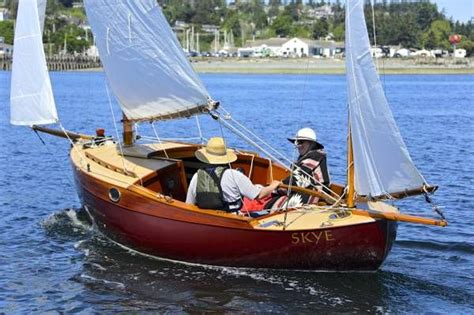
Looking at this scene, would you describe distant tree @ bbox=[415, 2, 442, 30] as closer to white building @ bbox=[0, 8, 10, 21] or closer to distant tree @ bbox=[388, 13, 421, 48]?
distant tree @ bbox=[388, 13, 421, 48]

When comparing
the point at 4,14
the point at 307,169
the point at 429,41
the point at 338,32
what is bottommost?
the point at 429,41

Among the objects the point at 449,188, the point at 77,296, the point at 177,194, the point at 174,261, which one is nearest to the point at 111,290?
the point at 77,296

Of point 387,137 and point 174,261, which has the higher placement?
point 387,137

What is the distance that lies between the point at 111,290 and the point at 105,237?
2.82 m

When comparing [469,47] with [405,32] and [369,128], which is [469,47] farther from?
[369,128]

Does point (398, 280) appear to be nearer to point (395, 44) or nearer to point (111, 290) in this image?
point (111, 290)

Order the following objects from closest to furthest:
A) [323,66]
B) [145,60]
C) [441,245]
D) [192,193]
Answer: [192,193] < [145,60] < [441,245] < [323,66]

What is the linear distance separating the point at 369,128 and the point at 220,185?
2.55m

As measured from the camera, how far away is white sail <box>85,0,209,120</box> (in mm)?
13203

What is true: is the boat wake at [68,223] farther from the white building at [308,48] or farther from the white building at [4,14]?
the white building at [4,14]

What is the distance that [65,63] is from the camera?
129m

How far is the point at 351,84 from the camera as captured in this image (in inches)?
420

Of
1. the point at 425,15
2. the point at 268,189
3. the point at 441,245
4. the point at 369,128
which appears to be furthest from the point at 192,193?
the point at 425,15

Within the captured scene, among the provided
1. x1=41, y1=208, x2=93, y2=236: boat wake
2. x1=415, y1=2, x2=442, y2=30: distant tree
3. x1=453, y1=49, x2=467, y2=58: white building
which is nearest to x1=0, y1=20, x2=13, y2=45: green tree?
x1=453, y1=49, x2=467, y2=58: white building
